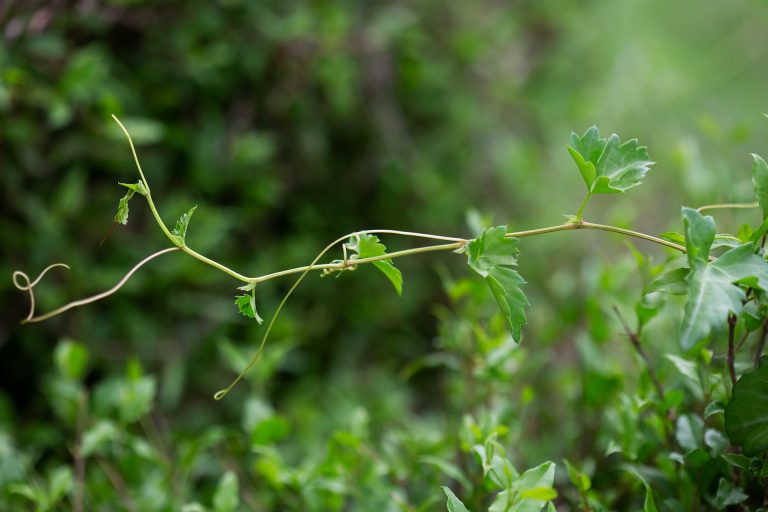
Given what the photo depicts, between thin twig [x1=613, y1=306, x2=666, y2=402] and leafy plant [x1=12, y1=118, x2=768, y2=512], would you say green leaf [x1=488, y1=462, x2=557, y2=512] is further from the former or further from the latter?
thin twig [x1=613, y1=306, x2=666, y2=402]

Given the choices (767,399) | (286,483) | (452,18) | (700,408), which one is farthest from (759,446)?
(452,18)

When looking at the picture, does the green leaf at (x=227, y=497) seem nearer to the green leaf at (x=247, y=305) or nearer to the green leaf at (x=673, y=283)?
the green leaf at (x=247, y=305)

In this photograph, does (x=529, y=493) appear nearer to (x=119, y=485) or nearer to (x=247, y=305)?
(x=247, y=305)

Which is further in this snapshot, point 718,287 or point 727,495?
point 727,495

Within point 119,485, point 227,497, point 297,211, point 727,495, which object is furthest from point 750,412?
point 297,211

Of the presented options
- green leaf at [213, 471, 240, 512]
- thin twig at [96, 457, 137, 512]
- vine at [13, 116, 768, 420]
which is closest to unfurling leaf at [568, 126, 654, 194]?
vine at [13, 116, 768, 420]

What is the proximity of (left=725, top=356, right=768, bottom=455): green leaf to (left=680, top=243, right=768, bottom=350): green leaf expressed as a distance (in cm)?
8

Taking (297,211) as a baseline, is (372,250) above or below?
above

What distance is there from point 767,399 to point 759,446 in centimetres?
4

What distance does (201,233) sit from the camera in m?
1.11

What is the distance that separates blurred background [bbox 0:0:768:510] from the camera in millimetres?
857

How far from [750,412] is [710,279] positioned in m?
0.12

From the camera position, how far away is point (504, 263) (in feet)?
1.64

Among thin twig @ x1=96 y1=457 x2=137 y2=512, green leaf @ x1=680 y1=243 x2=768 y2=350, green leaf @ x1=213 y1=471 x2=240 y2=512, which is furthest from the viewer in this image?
thin twig @ x1=96 y1=457 x2=137 y2=512
